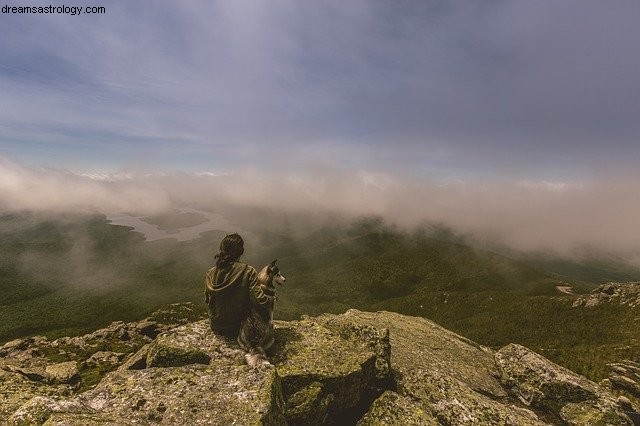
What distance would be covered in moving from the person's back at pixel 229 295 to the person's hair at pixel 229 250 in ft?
0.45

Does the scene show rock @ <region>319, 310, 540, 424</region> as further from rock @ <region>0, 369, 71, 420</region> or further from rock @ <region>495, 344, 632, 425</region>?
rock @ <region>0, 369, 71, 420</region>

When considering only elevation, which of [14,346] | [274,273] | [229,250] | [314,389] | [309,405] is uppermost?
[229,250]

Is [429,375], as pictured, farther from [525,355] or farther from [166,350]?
[166,350]

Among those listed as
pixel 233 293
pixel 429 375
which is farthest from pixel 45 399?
pixel 429 375

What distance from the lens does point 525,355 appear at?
21359mm

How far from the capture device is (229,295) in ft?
48.2

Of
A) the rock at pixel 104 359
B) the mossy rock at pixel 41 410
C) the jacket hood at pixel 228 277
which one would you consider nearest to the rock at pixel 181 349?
the jacket hood at pixel 228 277

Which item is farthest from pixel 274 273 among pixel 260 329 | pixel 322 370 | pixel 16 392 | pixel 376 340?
pixel 16 392

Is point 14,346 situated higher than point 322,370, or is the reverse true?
point 322,370

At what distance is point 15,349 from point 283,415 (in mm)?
138463

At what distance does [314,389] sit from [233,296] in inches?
199

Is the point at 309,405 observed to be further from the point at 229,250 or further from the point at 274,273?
the point at 229,250

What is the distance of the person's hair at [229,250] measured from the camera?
14.7 meters

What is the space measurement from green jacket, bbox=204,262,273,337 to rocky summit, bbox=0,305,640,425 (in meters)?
0.90
